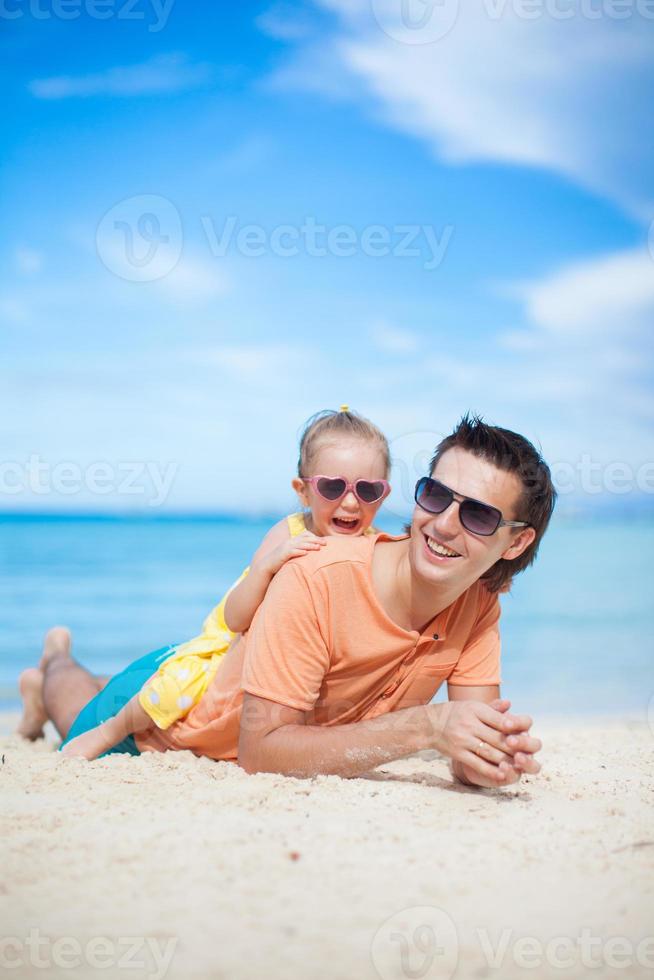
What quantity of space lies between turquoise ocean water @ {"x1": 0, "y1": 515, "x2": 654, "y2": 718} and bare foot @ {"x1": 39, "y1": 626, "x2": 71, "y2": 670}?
8.49 ft

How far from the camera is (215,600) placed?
1678 centimetres

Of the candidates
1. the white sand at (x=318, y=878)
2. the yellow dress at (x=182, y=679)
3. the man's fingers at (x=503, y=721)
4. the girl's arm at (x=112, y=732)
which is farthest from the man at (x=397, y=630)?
the girl's arm at (x=112, y=732)

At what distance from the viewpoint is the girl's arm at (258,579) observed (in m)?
3.56

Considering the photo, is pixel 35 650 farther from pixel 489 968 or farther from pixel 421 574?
pixel 489 968

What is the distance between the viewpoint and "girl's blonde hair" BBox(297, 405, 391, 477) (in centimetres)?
460

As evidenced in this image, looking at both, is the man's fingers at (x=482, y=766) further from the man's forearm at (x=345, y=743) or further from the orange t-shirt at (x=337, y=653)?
the orange t-shirt at (x=337, y=653)

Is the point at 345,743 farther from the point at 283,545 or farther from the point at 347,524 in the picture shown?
the point at 347,524

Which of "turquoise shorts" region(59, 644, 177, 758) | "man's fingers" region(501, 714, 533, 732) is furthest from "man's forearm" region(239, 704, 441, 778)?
A: "turquoise shorts" region(59, 644, 177, 758)

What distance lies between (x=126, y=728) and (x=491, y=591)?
189cm

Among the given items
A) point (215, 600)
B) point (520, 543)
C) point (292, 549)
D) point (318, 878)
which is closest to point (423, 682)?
point (520, 543)

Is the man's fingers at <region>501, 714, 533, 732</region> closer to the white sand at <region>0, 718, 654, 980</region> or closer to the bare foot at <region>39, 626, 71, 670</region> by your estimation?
the white sand at <region>0, 718, 654, 980</region>

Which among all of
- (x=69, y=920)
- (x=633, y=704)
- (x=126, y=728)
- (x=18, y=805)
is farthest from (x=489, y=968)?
(x=633, y=704)

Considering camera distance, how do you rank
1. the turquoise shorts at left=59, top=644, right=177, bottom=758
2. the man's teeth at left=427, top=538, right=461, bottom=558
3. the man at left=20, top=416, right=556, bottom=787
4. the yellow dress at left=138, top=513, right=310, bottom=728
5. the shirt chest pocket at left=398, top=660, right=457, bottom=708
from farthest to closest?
the turquoise shorts at left=59, top=644, right=177, bottom=758 → the yellow dress at left=138, top=513, right=310, bottom=728 → the shirt chest pocket at left=398, top=660, right=457, bottom=708 → the man's teeth at left=427, top=538, right=461, bottom=558 → the man at left=20, top=416, right=556, bottom=787

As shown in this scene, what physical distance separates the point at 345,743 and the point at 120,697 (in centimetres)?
148
